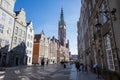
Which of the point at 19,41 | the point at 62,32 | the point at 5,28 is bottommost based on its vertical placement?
the point at 19,41

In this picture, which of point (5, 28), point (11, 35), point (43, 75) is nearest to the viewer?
point (43, 75)

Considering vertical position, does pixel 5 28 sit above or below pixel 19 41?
above

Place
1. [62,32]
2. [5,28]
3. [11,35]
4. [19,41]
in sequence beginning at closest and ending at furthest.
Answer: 1. [5,28]
2. [11,35]
3. [19,41]
4. [62,32]

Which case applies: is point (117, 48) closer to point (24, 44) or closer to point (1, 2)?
point (1, 2)

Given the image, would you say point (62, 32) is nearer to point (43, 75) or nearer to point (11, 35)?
point (11, 35)

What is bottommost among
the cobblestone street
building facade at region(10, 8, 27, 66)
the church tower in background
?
the cobblestone street

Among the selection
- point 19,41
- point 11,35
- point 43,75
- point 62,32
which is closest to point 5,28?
point 11,35

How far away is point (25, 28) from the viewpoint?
4078 cm

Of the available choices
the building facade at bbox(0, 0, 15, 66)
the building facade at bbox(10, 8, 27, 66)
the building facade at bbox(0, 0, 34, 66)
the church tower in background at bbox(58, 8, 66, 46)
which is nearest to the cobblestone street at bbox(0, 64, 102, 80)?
the building facade at bbox(0, 0, 15, 66)

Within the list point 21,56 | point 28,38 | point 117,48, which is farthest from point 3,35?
point 117,48

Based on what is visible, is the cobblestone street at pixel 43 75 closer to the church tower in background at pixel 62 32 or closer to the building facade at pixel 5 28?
the building facade at pixel 5 28

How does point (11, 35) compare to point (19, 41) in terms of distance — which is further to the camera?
point (19, 41)

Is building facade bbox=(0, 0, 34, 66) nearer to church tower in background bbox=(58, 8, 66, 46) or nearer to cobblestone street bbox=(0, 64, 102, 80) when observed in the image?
cobblestone street bbox=(0, 64, 102, 80)

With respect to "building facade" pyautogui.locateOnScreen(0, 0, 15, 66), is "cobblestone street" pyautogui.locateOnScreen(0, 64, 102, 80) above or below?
below
